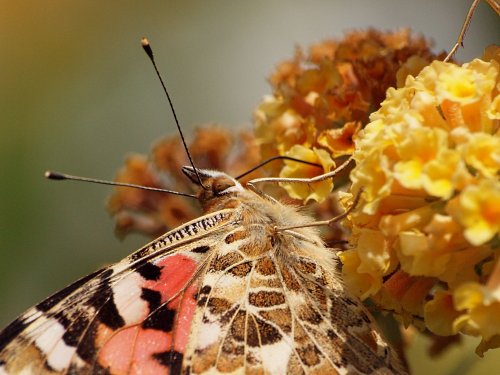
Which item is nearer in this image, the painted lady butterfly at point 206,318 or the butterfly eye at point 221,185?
the painted lady butterfly at point 206,318

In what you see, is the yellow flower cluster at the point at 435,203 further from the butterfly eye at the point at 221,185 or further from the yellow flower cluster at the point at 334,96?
the butterfly eye at the point at 221,185

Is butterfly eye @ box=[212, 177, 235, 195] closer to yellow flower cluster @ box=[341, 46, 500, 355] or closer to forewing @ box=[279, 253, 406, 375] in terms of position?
forewing @ box=[279, 253, 406, 375]

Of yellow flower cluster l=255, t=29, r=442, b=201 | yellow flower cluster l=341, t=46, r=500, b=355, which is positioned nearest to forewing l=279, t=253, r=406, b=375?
yellow flower cluster l=341, t=46, r=500, b=355

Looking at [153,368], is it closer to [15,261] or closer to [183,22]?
[15,261]

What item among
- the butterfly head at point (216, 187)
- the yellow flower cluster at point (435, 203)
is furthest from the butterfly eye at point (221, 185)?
the yellow flower cluster at point (435, 203)

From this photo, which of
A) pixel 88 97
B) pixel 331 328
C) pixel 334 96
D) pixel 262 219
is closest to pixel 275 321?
pixel 331 328

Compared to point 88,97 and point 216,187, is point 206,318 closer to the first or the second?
point 216,187

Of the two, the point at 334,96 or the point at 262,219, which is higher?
the point at 334,96
